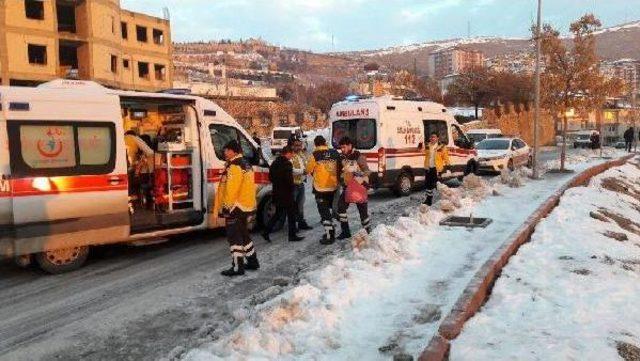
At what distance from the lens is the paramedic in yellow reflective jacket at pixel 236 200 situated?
7426 mm

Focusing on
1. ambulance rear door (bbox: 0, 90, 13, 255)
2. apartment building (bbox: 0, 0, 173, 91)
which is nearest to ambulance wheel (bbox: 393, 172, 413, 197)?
ambulance rear door (bbox: 0, 90, 13, 255)

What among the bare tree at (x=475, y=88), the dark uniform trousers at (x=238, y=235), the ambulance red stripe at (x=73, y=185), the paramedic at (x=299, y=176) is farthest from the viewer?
the bare tree at (x=475, y=88)

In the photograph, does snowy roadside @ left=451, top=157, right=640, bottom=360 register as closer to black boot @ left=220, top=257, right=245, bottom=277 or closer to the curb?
the curb

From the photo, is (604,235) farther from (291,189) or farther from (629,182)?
(629,182)

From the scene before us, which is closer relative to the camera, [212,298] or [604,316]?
[604,316]

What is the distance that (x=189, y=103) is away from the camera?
9531 millimetres

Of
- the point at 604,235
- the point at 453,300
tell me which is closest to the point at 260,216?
the point at 453,300

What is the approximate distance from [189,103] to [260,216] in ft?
8.29

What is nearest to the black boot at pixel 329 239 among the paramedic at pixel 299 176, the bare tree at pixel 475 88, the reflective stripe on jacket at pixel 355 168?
the reflective stripe on jacket at pixel 355 168

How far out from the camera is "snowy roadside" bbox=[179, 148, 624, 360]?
4.84m

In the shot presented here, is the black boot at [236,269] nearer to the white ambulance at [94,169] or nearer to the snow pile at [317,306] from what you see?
the white ambulance at [94,169]

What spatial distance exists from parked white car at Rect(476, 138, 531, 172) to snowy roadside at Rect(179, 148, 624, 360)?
38.2 ft

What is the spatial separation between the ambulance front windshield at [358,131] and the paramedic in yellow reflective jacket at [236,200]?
275 inches

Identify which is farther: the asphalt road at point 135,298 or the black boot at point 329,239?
the black boot at point 329,239
